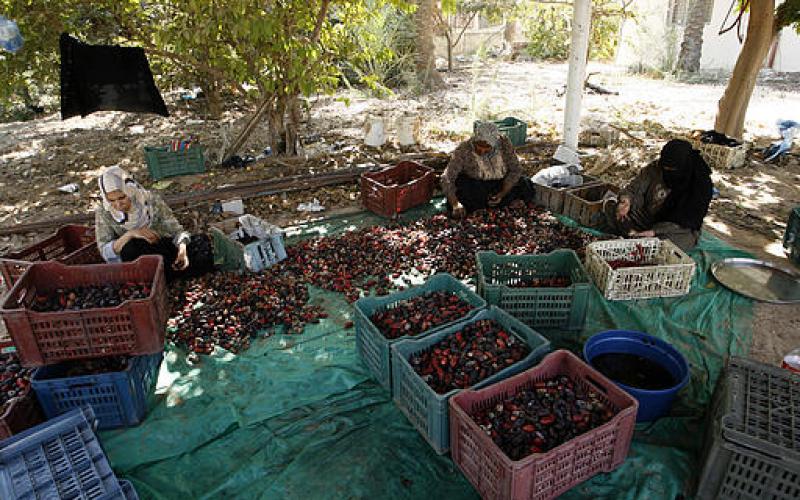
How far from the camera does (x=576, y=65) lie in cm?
648

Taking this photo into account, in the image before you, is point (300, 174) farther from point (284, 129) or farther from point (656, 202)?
point (656, 202)

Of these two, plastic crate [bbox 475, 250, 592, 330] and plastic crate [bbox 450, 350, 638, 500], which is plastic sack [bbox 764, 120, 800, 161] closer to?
plastic crate [bbox 475, 250, 592, 330]

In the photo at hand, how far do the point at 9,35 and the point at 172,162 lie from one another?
2.26 meters

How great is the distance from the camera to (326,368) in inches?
134

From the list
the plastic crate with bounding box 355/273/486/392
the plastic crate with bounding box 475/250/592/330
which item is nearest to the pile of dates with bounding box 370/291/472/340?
the plastic crate with bounding box 355/273/486/392

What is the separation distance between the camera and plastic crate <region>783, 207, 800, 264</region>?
14.9 ft

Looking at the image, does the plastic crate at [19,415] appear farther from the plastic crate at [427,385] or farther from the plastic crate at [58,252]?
the plastic crate at [427,385]

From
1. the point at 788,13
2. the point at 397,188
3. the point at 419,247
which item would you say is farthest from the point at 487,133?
the point at 788,13

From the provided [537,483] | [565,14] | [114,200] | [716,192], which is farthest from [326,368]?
[565,14]

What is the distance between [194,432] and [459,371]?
60.2 inches

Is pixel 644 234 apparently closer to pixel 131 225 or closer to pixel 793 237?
pixel 793 237

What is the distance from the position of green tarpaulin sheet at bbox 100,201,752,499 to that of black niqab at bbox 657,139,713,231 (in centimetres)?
102

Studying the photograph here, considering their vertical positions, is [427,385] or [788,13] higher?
[788,13]

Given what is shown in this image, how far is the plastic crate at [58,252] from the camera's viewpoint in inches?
149
